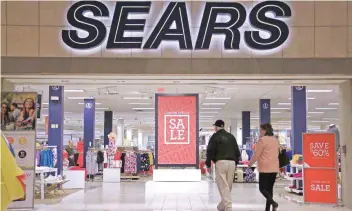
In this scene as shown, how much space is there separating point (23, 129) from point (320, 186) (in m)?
5.75

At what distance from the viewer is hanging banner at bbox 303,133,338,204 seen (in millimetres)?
10672

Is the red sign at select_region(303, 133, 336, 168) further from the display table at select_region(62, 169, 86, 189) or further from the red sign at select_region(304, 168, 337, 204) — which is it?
the display table at select_region(62, 169, 86, 189)

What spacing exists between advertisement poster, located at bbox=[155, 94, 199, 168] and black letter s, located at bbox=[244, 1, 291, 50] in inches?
423

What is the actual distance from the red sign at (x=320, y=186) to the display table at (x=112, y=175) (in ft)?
34.2

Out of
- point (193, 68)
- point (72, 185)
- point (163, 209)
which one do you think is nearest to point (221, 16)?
point (193, 68)

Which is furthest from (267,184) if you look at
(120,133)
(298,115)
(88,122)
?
(120,133)

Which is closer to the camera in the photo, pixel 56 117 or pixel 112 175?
pixel 56 117

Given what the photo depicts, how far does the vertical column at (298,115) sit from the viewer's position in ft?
61.3

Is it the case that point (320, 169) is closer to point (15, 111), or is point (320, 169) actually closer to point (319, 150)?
point (319, 150)

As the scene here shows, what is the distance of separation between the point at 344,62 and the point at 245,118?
23.3 metres

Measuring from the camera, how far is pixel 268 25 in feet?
31.1

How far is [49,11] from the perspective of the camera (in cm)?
934

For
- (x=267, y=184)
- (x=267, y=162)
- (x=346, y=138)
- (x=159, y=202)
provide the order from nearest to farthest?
(x=267, y=162)
(x=267, y=184)
(x=346, y=138)
(x=159, y=202)

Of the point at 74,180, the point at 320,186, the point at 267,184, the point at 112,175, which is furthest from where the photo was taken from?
the point at 112,175
